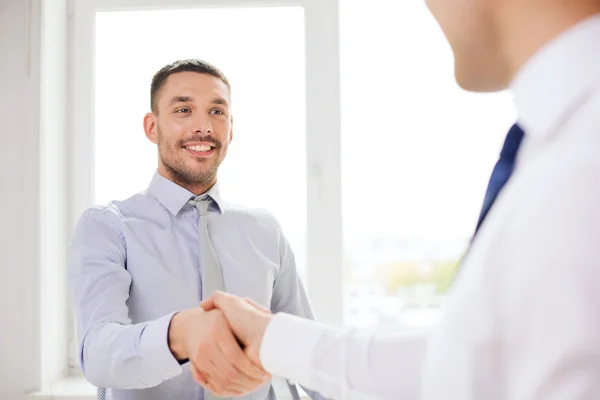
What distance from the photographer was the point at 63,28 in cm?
249

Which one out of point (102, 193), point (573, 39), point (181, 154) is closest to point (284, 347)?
point (573, 39)

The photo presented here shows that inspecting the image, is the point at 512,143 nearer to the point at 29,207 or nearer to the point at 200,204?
the point at 200,204

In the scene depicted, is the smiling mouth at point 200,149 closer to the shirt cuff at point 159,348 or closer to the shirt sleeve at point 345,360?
the shirt cuff at point 159,348

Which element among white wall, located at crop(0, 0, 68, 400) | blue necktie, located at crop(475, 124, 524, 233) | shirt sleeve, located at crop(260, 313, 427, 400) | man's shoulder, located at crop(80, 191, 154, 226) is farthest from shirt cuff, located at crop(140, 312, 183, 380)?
white wall, located at crop(0, 0, 68, 400)

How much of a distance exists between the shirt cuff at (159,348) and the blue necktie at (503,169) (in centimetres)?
85

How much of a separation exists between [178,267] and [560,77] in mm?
1271

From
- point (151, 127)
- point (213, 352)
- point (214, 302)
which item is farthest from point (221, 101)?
point (213, 352)

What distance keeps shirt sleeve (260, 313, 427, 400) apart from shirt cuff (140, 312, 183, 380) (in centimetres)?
51

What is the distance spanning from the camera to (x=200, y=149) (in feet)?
5.91

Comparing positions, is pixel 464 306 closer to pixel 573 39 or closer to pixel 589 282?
pixel 589 282

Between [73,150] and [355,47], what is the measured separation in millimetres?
1235

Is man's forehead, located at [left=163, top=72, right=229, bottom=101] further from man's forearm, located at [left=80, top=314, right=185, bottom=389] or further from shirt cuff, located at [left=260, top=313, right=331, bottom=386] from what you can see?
shirt cuff, located at [left=260, top=313, right=331, bottom=386]

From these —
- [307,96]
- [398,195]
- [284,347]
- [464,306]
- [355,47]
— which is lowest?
[284,347]

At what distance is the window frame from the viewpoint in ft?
7.84
